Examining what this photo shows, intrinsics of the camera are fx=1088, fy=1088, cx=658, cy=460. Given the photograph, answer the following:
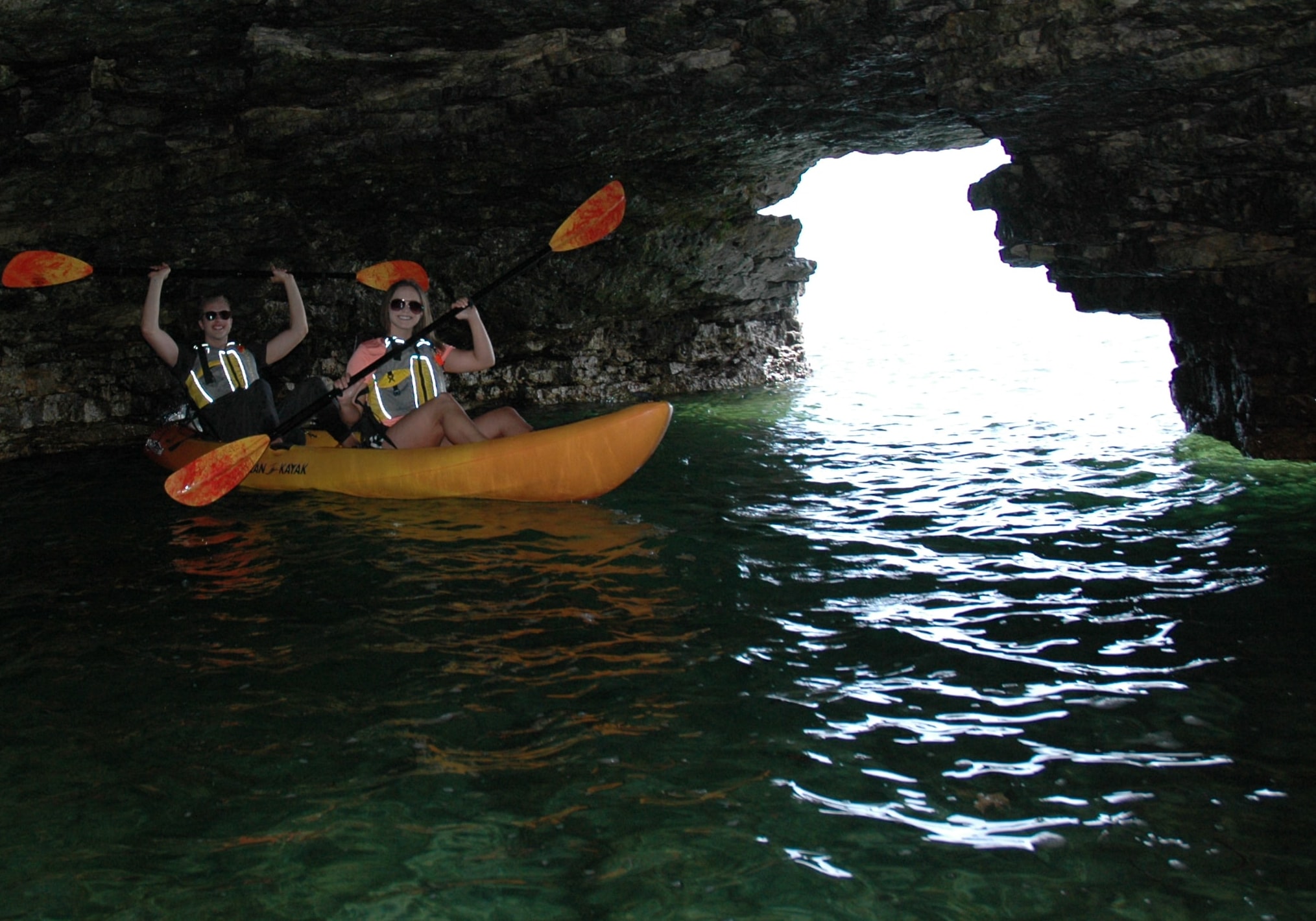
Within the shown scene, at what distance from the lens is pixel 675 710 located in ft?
10.3

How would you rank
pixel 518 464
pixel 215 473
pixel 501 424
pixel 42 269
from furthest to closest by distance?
pixel 42 269
pixel 501 424
pixel 215 473
pixel 518 464

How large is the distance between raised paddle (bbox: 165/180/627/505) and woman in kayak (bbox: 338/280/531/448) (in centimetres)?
16

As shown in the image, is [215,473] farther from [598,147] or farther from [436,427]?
[598,147]

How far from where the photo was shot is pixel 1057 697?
3.12m

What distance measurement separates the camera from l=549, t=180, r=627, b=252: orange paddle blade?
21.1 feet

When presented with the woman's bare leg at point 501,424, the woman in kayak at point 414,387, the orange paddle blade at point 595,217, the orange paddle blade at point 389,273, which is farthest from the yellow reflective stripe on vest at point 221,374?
the orange paddle blade at point 595,217

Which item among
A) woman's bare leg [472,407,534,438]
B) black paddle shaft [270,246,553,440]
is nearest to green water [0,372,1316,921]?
woman's bare leg [472,407,534,438]

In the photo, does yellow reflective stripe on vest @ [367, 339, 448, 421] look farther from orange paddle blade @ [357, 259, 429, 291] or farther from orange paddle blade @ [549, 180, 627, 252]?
orange paddle blade @ [357, 259, 429, 291]

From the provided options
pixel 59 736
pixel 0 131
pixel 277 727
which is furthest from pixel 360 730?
pixel 0 131

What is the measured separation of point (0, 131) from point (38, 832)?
14.8 ft

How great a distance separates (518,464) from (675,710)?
2.79 metres

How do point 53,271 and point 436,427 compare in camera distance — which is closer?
point 436,427

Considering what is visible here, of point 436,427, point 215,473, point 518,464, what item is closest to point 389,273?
point 436,427

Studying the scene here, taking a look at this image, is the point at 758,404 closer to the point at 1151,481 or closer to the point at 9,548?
the point at 1151,481
